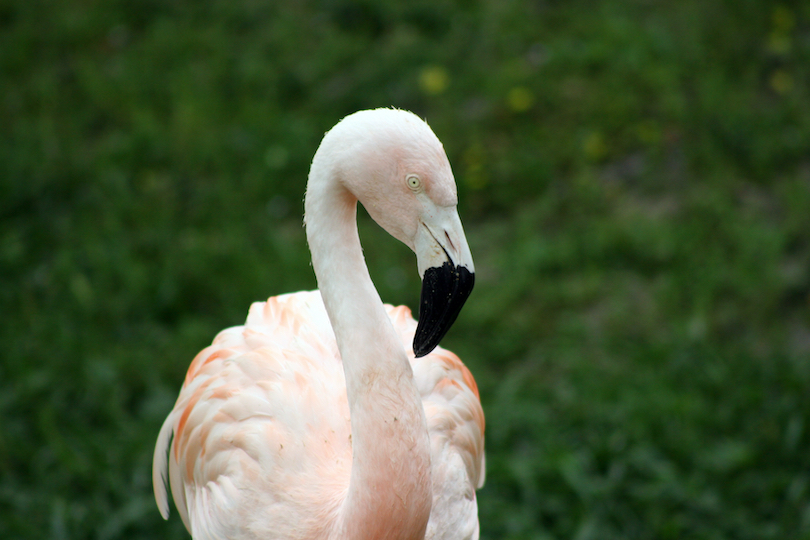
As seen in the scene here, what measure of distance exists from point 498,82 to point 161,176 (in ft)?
8.08

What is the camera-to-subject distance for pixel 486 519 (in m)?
3.23

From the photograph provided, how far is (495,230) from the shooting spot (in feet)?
15.5

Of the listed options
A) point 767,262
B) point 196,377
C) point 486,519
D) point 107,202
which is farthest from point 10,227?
point 767,262

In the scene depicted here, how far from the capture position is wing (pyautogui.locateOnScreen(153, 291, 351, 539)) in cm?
209

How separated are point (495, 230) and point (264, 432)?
2780mm

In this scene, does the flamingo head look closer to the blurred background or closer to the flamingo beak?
the flamingo beak

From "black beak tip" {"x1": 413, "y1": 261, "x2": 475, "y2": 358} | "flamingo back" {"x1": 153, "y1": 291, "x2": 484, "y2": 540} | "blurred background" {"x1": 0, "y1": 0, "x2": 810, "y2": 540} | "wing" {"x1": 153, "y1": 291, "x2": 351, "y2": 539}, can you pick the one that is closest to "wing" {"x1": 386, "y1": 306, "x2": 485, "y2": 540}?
"flamingo back" {"x1": 153, "y1": 291, "x2": 484, "y2": 540}

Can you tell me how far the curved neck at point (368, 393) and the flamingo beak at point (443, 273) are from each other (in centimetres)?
12

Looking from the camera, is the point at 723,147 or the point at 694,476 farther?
the point at 723,147

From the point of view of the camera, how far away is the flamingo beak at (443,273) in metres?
1.81

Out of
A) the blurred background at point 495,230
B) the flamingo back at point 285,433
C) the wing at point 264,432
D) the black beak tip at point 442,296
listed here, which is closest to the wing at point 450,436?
the flamingo back at point 285,433

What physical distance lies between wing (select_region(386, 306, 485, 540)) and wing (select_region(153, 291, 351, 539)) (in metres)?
0.28

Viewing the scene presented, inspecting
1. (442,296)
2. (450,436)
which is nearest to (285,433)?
(450,436)

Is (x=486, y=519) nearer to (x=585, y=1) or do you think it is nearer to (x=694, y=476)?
(x=694, y=476)
